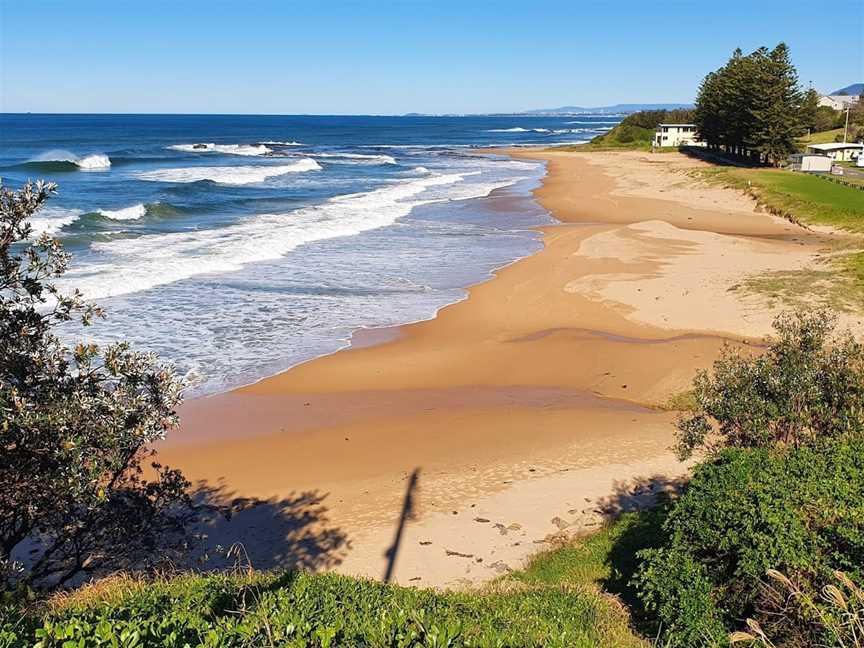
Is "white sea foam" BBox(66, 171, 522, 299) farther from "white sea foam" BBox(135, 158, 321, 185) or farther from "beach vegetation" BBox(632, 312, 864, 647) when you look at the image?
"beach vegetation" BBox(632, 312, 864, 647)

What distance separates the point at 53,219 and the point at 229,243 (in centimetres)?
976

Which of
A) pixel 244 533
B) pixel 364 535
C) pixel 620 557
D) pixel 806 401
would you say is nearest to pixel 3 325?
pixel 244 533

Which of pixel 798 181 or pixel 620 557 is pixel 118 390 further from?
pixel 798 181

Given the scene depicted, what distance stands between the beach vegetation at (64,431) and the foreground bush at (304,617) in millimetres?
486

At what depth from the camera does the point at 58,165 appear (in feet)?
201

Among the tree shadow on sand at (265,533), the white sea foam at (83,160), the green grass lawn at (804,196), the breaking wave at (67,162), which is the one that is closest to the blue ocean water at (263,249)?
the breaking wave at (67,162)

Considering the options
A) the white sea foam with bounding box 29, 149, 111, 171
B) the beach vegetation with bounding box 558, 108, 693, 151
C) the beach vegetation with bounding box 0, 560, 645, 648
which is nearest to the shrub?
the beach vegetation with bounding box 0, 560, 645, 648

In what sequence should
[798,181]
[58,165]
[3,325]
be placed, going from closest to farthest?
[3,325], [798,181], [58,165]

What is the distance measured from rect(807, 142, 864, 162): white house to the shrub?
179 ft

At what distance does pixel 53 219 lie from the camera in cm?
3312

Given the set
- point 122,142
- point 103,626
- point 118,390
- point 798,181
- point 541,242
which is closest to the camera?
point 103,626

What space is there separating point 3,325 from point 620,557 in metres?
6.94

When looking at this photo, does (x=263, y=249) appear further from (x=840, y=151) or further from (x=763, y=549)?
(x=840, y=151)

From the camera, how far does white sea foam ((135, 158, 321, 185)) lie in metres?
54.7
